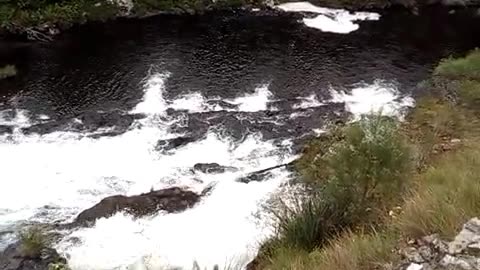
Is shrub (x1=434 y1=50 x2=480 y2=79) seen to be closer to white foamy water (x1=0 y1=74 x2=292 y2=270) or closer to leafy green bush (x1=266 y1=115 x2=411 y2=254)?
white foamy water (x1=0 y1=74 x2=292 y2=270)

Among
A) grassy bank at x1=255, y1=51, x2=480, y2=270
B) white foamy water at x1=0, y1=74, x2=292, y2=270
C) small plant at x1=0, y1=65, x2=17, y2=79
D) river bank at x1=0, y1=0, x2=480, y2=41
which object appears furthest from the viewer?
river bank at x1=0, y1=0, x2=480, y2=41

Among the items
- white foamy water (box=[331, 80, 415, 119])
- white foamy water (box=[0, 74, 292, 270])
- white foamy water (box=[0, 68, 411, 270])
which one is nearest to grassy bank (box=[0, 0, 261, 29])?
white foamy water (box=[0, 68, 411, 270])

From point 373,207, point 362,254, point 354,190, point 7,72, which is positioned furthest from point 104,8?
point 362,254

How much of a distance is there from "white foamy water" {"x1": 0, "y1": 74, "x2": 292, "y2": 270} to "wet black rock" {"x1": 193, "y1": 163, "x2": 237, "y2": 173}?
259 millimetres

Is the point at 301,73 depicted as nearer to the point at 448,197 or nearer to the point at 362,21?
the point at 362,21

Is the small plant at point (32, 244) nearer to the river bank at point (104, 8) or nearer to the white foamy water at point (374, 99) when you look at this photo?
the white foamy water at point (374, 99)

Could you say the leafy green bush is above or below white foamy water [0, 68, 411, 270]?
above

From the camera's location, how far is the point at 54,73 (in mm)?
27672

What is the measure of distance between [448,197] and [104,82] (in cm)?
2110

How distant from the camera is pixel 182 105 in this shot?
24922 mm

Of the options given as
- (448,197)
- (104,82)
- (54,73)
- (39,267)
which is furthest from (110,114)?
(448,197)

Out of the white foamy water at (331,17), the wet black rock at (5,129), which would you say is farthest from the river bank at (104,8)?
the wet black rock at (5,129)

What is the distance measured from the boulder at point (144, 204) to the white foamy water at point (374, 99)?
7.84 m

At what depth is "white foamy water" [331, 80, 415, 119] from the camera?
2452 cm
